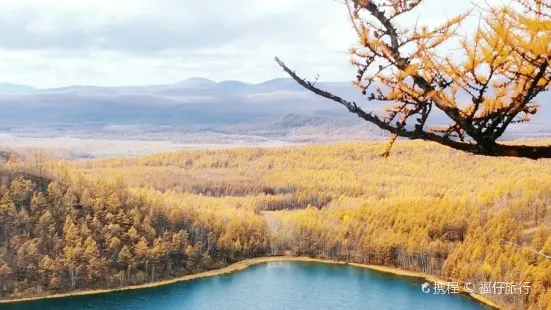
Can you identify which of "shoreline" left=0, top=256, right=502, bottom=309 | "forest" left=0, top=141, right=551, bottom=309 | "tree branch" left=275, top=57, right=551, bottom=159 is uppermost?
"tree branch" left=275, top=57, right=551, bottom=159

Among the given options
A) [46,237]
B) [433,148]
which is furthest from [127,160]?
[46,237]

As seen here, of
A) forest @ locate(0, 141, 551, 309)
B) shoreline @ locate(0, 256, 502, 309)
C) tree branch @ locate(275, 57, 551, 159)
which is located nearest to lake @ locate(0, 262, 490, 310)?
shoreline @ locate(0, 256, 502, 309)

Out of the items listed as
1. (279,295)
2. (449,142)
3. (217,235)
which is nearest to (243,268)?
(217,235)

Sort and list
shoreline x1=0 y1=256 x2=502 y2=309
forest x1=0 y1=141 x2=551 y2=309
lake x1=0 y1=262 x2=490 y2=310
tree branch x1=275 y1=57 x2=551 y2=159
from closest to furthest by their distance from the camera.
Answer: tree branch x1=275 y1=57 x2=551 y2=159, lake x1=0 y1=262 x2=490 y2=310, shoreline x1=0 y1=256 x2=502 y2=309, forest x1=0 y1=141 x2=551 y2=309

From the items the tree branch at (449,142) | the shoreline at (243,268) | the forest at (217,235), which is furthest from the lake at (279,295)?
the tree branch at (449,142)

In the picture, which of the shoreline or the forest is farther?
the forest

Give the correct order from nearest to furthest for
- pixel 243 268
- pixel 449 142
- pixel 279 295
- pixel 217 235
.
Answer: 1. pixel 449 142
2. pixel 279 295
3. pixel 243 268
4. pixel 217 235

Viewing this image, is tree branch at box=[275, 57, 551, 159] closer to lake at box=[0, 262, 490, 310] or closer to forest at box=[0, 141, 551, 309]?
forest at box=[0, 141, 551, 309]

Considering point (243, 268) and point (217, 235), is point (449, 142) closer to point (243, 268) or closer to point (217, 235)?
point (243, 268)

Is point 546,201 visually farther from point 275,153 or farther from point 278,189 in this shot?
point 275,153
